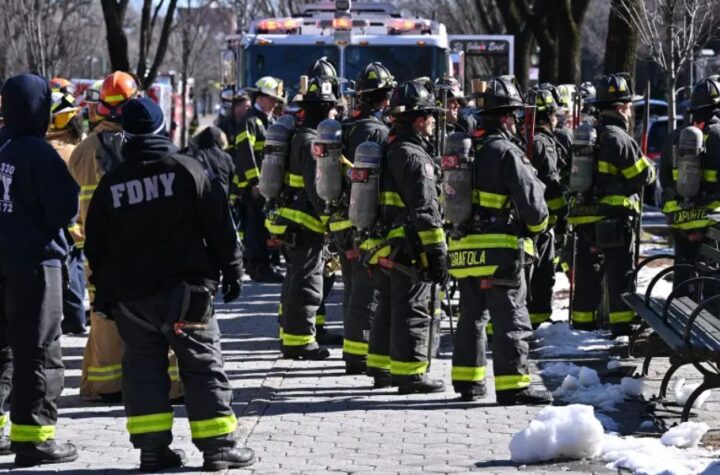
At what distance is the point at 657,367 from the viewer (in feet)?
33.7

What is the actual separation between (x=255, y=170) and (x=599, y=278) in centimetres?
458

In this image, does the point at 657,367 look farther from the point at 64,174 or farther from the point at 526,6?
the point at 526,6

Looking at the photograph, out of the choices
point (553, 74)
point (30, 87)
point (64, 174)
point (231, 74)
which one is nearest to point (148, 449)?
point (64, 174)

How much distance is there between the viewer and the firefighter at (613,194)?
11164 mm

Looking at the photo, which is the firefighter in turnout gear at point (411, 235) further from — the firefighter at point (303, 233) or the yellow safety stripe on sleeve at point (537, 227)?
the firefighter at point (303, 233)

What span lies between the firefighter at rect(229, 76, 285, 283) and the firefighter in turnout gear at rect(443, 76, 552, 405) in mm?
4527

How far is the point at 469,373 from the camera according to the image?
9.05m

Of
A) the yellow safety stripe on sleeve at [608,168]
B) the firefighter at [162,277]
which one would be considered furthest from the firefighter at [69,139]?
the yellow safety stripe on sleeve at [608,168]

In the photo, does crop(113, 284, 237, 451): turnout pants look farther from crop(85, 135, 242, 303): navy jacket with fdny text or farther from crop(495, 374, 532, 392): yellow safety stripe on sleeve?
crop(495, 374, 532, 392): yellow safety stripe on sleeve

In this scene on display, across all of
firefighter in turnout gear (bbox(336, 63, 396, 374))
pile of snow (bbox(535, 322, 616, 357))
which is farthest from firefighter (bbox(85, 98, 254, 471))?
pile of snow (bbox(535, 322, 616, 357))

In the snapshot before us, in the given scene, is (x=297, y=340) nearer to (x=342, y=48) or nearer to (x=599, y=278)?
(x=599, y=278)

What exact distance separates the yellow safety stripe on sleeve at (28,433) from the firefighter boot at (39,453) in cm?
2

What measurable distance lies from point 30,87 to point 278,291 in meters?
7.98

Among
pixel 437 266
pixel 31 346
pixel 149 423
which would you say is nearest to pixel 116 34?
pixel 437 266
